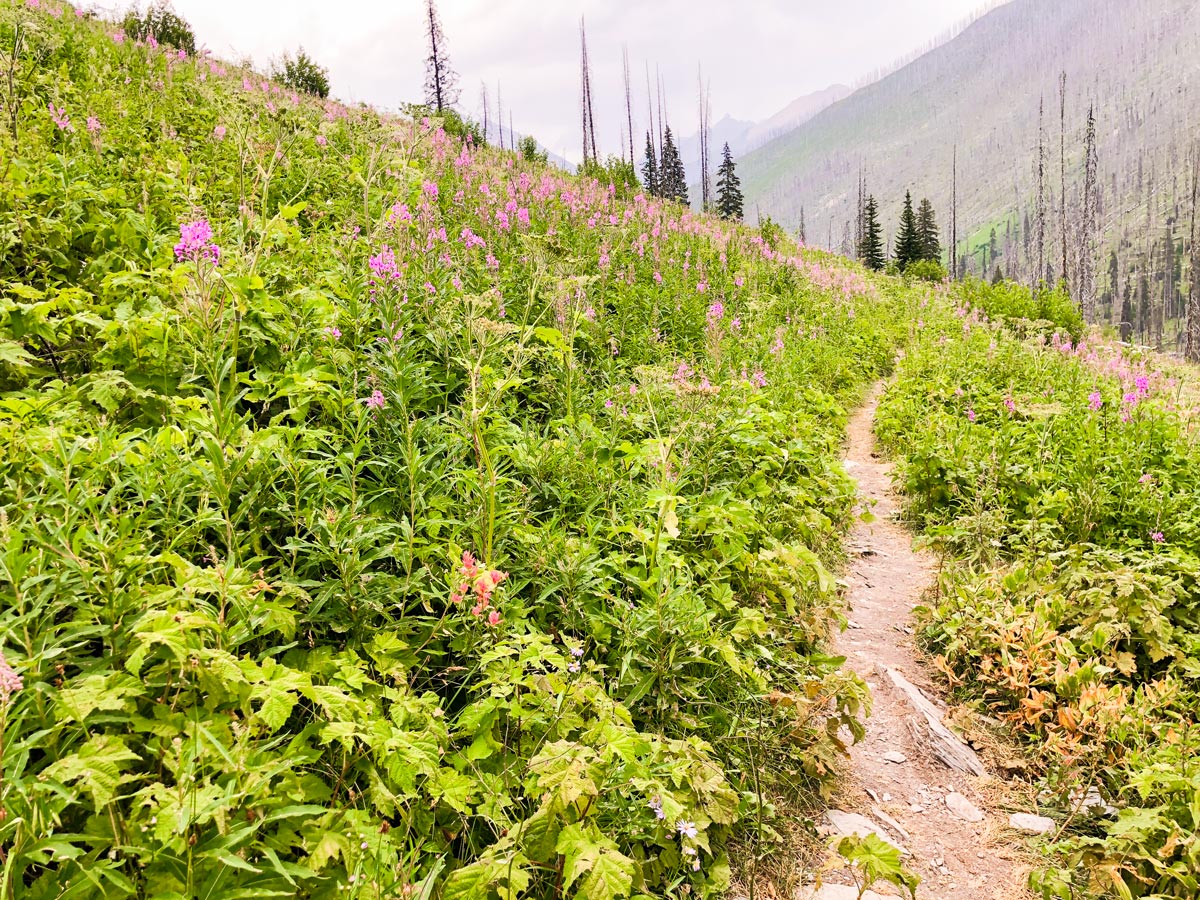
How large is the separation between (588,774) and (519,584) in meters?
1.17

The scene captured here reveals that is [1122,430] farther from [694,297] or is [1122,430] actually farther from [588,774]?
[588,774]

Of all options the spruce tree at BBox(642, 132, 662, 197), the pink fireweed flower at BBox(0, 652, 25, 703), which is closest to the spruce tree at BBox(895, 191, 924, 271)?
the spruce tree at BBox(642, 132, 662, 197)

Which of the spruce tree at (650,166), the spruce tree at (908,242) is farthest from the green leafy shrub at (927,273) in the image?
the spruce tree at (650,166)

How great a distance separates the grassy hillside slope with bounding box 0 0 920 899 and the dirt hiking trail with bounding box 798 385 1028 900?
0.41 meters

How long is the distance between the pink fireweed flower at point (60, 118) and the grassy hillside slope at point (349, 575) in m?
0.06

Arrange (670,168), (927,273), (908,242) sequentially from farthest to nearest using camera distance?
(670,168) → (908,242) → (927,273)

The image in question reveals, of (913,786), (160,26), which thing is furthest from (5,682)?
(160,26)

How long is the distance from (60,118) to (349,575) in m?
5.92

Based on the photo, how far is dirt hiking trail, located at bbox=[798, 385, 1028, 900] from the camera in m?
2.91

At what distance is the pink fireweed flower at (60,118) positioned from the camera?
17.0 ft

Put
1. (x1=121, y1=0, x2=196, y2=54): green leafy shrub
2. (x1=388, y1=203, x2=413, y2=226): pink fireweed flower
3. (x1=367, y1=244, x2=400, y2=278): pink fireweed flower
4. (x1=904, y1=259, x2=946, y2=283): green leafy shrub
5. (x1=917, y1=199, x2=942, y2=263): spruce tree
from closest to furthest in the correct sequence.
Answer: (x1=367, y1=244, x2=400, y2=278): pink fireweed flower
(x1=388, y1=203, x2=413, y2=226): pink fireweed flower
(x1=121, y1=0, x2=196, y2=54): green leafy shrub
(x1=904, y1=259, x2=946, y2=283): green leafy shrub
(x1=917, y1=199, x2=942, y2=263): spruce tree

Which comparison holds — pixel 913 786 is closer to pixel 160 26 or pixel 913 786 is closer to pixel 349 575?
pixel 349 575

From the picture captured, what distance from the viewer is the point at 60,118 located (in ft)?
17.8

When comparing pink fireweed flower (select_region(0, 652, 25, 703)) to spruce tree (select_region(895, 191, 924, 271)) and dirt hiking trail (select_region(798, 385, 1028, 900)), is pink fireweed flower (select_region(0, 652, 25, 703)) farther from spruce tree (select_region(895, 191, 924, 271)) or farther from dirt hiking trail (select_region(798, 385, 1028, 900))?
spruce tree (select_region(895, 191, 924, 271))
